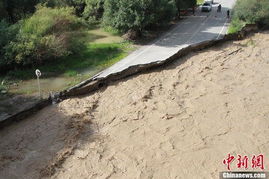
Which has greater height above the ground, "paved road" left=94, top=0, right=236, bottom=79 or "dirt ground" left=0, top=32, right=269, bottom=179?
"paved road" left=94, top=0, right=236, bottom=79

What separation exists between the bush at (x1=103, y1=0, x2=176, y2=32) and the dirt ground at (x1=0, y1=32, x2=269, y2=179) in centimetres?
646

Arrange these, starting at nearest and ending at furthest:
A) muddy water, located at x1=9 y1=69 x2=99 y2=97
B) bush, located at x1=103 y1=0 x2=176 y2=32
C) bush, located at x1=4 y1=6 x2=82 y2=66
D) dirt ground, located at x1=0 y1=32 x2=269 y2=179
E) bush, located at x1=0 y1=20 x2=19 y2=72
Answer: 1. dirt ground, located at x1=0 y1=32 x2=269 y2=179
2. muddy water, located at x1=9 y1=69 x2=99 y2=97
3. bush, located at x1=4 y1=6 x2=82 y2=66
4. bush, located at x1=0 y1=20 x2=19 y2=72
5. bush, located at x1=103 y1=0 x2=176 y2=32

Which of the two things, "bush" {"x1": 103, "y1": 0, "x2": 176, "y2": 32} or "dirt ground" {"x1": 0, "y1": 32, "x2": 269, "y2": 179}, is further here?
"bush" {"x1": 103, "y1": 0, "x2": 176, "y2": 32}

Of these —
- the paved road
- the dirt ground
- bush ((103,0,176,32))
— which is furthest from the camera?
bush ((103,0,176,32))

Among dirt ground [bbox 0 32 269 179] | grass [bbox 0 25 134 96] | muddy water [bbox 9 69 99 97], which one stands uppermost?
grass [bbox 0 25 134 96]

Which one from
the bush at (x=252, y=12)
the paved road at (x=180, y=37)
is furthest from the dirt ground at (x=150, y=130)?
the bush at (x=252, y=12)

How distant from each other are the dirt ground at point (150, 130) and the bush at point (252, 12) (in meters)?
8.87

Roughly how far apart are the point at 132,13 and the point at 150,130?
1271 centimetres

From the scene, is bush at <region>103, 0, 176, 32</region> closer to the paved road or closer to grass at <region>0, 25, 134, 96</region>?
grass at <region>0, 25, 134, 96</region>

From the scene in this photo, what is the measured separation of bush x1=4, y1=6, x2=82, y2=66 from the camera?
757 inches

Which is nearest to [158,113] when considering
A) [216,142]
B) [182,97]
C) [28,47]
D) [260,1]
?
[182,97]

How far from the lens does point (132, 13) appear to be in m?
24.4

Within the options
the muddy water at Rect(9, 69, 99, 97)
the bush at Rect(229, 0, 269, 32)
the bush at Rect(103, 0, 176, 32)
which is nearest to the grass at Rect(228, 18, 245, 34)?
the bush at Rect(229, 0, 269, 32)

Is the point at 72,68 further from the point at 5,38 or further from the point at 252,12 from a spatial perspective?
the point at 252,12
